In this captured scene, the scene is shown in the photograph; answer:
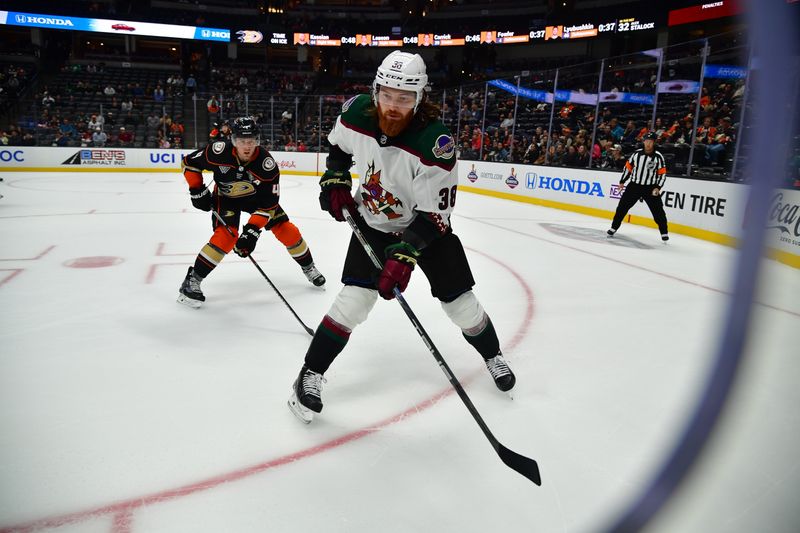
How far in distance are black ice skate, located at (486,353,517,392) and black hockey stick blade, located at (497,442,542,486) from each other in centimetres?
58

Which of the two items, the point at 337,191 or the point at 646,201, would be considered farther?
the point at 646,201

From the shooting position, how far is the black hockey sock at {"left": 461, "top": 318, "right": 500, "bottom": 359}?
2.24m

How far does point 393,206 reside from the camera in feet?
6.85

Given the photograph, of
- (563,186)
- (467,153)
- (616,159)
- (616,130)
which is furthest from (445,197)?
(467,153)

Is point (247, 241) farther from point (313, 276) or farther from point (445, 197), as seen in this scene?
point (445, 197)

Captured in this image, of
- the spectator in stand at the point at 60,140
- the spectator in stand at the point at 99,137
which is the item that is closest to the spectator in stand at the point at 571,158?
the spectator in stand at the point at 99,137

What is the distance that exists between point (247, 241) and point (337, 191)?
4.30ft

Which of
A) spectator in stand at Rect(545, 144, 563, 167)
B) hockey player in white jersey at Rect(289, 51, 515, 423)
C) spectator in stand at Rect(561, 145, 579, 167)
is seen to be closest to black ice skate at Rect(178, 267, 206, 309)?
hockey player in white jersey at Rect(289, 51, 515, 423)

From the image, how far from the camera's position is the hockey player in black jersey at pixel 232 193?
337 cm

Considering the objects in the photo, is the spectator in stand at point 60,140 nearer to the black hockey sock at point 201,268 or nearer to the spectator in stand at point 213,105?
the spectator in stand at point 213,105

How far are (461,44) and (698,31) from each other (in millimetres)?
10294

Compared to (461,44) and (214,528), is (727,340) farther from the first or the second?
(461,44)

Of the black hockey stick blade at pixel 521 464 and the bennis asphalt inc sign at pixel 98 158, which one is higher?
the bennis asphalt inc sign at pixel 98 158

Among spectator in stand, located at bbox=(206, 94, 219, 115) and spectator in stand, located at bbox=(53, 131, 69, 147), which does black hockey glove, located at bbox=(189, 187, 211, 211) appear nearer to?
spectator in stand, located at bbox=(53, 131, 69, 147)
